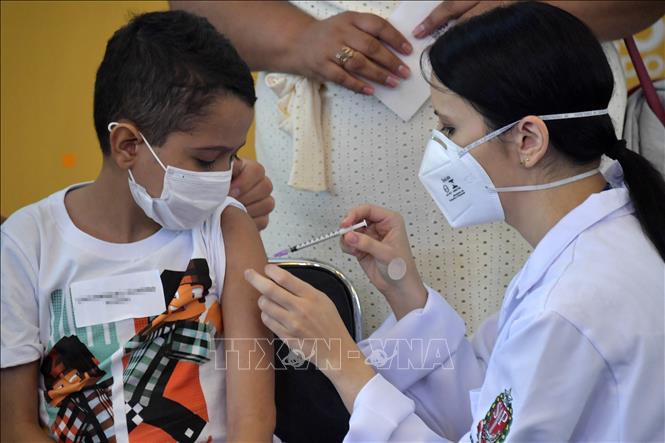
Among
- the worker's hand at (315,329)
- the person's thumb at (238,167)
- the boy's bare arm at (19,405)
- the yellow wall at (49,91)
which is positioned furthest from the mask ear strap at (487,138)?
the yellow wall at (49,91)

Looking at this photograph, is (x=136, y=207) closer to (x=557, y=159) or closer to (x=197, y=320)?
(x=197, y=320)

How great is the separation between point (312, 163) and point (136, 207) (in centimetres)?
51

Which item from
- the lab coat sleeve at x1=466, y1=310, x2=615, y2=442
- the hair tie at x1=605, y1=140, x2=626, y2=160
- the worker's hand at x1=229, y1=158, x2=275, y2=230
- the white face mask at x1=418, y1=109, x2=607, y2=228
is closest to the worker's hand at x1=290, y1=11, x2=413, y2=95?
the worker's hand at x1=229, y1=158, x2=275, y2=230

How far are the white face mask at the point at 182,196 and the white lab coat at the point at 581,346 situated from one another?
519 millimetres

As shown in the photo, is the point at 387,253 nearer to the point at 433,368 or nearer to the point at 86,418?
the point at 433,368

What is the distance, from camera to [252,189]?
189 centimetres

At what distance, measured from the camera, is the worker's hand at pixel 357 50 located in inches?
75.0

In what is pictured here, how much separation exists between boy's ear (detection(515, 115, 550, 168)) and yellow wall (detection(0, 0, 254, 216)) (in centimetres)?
235

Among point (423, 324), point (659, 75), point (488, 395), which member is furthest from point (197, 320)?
point (659, 75)

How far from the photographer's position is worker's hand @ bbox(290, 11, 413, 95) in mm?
1905

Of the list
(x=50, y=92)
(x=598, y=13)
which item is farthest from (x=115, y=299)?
(x=50, y=92)

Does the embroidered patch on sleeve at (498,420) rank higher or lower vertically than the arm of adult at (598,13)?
lower

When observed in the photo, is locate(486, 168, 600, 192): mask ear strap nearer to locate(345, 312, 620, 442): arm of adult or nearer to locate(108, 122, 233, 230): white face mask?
locate(345, 312, 620, 442): arm of adult

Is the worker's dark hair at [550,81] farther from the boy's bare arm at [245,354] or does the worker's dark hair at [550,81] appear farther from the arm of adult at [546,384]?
the boy's bare arm at [245,354]
